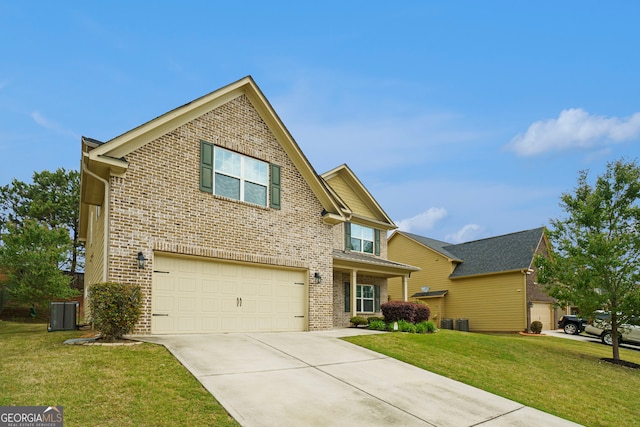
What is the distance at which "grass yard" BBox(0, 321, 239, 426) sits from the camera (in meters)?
5.72

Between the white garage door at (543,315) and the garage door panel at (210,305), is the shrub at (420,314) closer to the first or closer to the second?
the garage door panel at (210,305)

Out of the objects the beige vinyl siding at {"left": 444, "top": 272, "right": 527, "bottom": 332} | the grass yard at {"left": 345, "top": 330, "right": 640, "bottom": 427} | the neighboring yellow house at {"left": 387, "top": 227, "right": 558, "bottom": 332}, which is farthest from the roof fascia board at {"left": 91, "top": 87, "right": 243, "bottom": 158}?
the beige vinyl siding at {"left": 444, "top": 272, "right": 527, "bottom": 332}

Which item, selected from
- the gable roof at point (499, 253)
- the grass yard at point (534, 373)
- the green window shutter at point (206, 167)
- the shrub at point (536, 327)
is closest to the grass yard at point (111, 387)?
the green window shutter at point (206, 167)

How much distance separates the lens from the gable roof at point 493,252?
2837 centimetres

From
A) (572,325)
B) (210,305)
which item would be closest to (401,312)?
(210,305)

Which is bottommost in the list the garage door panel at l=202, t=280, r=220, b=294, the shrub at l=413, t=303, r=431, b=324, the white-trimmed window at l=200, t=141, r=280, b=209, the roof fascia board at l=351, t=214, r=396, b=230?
the shrub at l=413, t=303, r=431, b=324

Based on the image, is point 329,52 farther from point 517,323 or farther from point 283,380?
point 517,323

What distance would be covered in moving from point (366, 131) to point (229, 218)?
8.86 meters

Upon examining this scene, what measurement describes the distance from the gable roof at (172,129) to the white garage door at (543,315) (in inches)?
702

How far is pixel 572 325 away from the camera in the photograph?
27609mm

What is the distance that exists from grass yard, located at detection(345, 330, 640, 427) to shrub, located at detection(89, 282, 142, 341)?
6366 mm

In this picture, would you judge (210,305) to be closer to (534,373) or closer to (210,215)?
(210,215)

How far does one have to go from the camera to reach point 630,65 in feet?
55.9

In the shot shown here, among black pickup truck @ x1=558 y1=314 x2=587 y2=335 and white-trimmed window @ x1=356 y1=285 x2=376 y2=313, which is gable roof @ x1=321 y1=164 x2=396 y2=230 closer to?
white-trimmed window @ x1=356 y1=285 x2=376 y2=313
